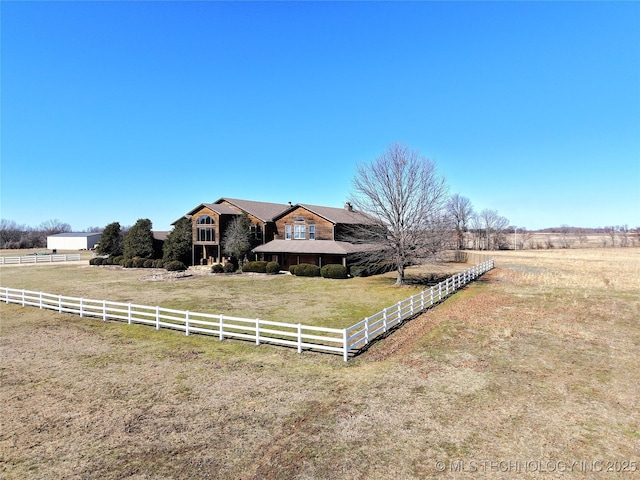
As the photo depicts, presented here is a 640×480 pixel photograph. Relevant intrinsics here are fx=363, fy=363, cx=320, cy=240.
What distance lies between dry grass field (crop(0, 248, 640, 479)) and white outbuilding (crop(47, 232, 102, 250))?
85526 mm

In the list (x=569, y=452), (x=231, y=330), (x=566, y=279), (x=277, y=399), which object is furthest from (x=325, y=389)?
(x=566, y=279)

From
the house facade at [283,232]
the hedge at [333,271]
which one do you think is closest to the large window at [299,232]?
the house facade at [283,232]

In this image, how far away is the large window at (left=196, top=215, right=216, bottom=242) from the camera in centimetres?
4534

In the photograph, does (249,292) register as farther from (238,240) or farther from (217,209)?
(217,209)

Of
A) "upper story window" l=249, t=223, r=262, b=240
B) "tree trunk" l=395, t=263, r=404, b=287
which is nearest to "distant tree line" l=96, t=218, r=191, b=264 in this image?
"upper story window" l=249, t=223, r=262, b=240

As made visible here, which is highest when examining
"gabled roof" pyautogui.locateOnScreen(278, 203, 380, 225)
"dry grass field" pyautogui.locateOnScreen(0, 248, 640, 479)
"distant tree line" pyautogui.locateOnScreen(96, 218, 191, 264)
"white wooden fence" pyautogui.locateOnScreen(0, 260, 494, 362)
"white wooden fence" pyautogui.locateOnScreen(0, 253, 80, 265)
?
"gabled roof" pyautogui.locateOnScreen(278, 203, 380, 225)

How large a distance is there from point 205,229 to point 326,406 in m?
39.6

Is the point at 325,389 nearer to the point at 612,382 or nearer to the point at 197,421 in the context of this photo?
the point at 197,421

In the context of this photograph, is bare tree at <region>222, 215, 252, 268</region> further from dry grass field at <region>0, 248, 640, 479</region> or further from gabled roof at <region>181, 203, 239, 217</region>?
dry grass field at <region>0, 248, 640, 479</region>

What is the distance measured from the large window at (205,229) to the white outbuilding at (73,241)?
58.8 meters

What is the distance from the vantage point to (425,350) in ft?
46.0

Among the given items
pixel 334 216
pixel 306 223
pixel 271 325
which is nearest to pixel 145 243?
pixel 306 223

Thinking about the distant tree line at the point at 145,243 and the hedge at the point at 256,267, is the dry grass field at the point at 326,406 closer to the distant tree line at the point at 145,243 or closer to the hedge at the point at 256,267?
the hedge at the point at 256,267

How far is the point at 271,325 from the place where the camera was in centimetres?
1784
